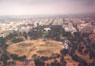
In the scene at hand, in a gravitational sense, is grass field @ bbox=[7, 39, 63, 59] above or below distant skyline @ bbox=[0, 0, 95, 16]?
below

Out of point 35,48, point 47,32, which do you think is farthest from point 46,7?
point 35,48

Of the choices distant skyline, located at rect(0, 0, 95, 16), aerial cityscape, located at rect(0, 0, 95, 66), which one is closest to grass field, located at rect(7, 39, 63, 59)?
aerial cityscape, located at rect(0, 0, 95, 66)

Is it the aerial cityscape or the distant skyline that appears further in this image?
the distant skyline

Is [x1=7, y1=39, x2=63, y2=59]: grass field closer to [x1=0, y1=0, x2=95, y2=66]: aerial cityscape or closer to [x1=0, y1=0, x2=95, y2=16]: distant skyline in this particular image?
[x1=0, y1=0, x2=95, y2=66]: aerial cityscape

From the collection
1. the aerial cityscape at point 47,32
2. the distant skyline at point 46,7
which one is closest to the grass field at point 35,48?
the aerial cityscape at point 47,32

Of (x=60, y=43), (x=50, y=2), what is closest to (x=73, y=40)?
(x=60, y=43)

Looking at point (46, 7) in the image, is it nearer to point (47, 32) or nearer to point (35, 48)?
point (47, 32)

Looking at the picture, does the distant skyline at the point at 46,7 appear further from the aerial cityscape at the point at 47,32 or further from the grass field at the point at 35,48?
the grass field at the point at 35,48
